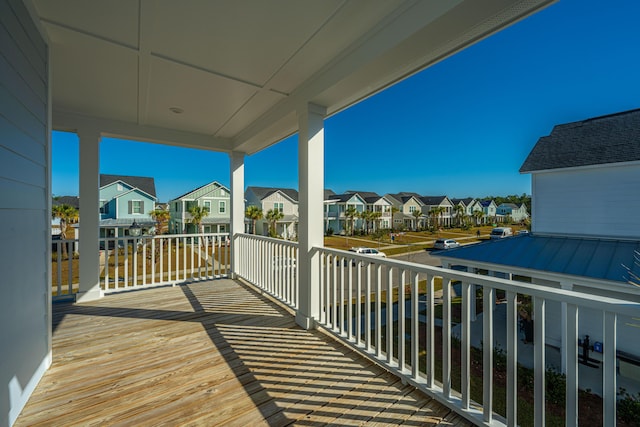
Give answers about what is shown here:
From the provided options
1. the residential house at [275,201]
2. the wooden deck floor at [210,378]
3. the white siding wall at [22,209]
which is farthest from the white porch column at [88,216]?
the residential house at [275,201]

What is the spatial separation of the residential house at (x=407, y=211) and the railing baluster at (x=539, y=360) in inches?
151

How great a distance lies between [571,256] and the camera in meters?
2.88

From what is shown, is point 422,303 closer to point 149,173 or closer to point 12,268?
point 12,268

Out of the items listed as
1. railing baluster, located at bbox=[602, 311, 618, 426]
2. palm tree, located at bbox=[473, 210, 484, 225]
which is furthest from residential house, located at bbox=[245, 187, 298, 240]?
railing baluster, located at bbox=[602, 311, 618, 426]

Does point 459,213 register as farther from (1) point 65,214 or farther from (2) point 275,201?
(1) point 65,214

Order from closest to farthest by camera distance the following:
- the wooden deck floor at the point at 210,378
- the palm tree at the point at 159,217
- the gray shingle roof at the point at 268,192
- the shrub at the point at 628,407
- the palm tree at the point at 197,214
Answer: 1. the wooden deck floor at the point at 210,378
2. the shrub at the point at 628,407
3. the palm tree at the point at 159,217
4. the palm tree at the point at 197,214
5. the gray shingle roof at the point at 268,192

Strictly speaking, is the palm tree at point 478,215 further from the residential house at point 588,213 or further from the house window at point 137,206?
the house window at point 137,206

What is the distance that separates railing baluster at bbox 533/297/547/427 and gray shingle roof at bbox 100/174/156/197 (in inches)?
682

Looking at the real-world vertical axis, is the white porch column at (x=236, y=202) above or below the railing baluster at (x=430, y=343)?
above

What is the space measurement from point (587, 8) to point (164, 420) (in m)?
3.82

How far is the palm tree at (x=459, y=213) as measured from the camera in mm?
4002

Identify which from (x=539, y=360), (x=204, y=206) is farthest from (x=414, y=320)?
(x=204, y=206)

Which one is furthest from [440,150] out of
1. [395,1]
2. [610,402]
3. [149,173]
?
[149,173]

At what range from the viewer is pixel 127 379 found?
6.15 feet
